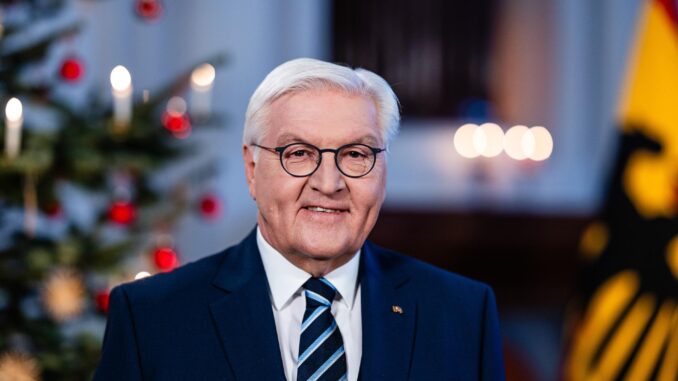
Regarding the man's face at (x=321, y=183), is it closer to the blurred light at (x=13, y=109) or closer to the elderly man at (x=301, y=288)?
the elderly man at (x=301, y=288)

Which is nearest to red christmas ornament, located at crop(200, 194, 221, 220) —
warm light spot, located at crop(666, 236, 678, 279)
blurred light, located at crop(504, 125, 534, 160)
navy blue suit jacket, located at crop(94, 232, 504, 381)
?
warm light spot, located at crop(666, 236, 678, 279)

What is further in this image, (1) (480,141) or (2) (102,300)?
(1) (480,141)

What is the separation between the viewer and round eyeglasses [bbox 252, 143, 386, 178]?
177 cm

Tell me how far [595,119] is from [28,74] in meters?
6.08

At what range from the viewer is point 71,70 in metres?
3.22

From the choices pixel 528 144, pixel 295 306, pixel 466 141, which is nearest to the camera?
pixel 295 306

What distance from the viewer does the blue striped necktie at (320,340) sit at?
70.1 inches

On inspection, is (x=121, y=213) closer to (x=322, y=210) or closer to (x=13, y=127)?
(x=13, y=127)

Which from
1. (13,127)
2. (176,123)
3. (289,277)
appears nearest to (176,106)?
(176,123)

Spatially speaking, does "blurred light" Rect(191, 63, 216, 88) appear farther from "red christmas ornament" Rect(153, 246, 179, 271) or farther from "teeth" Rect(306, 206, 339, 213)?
"teeth" Rect(306, 206, 339, 213)

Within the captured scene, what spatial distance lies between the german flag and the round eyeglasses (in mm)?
1973

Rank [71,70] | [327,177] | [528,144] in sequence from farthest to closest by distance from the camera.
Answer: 1. [528,144]
2. [71,70]
3. [327,177]

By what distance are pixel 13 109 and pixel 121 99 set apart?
0.44 meters

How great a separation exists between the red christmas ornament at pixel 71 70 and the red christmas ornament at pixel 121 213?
0.43 metres
